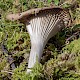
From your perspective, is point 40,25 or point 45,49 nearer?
point 40,25

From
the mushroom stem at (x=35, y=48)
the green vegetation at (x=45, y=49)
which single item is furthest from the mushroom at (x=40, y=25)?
the green vegetation at (x=45, y=49)

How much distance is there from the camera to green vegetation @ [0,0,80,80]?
205 cm

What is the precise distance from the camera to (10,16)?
2076mm

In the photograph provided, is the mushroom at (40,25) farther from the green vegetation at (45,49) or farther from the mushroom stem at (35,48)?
the green vegetation at (45,49)

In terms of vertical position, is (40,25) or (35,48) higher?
(40,25)

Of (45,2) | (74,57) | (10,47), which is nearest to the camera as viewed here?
(74,57)

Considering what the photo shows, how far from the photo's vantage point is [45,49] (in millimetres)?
2279

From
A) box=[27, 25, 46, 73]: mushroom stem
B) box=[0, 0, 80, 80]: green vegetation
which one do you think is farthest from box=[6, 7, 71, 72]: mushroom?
box=[0, 0, 80, 80]: green vegetation

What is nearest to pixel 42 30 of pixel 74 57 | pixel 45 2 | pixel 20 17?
pixel 20 17

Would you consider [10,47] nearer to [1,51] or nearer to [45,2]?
[1,51]

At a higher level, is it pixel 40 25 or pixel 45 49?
pixel 40 25

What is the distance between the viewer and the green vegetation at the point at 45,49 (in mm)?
2051

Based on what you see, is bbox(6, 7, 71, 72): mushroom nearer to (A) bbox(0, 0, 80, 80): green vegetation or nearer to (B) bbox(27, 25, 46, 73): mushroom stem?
(B) bbox(27, 25, 46, 73): mushroom stem

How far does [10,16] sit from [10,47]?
0.35 metres
